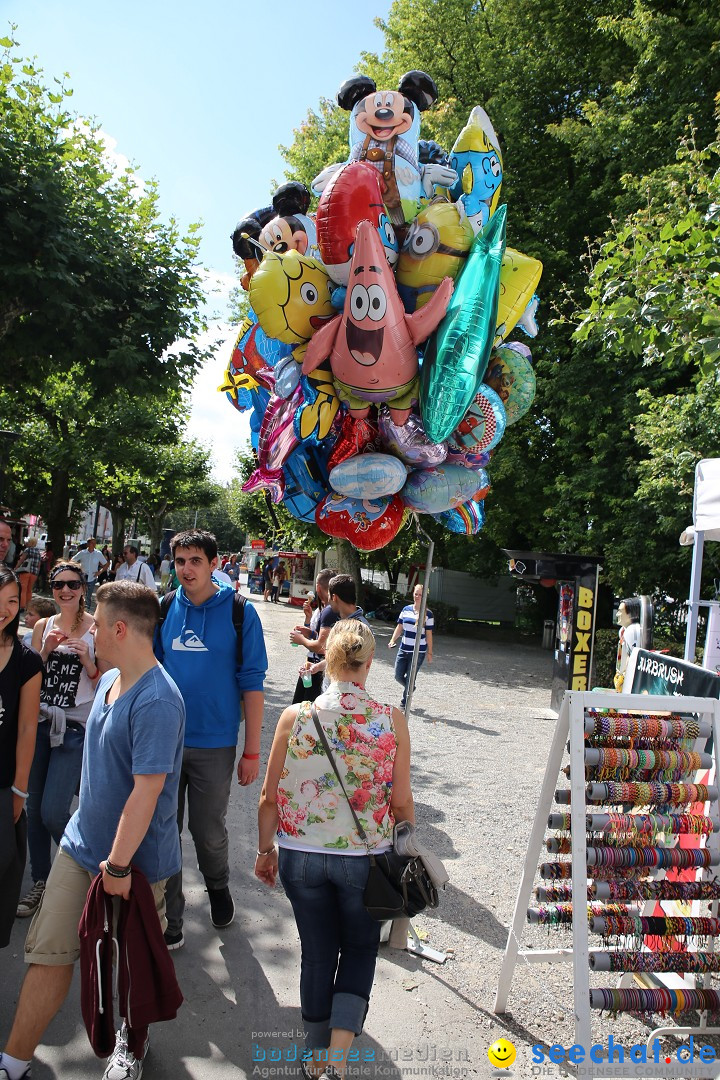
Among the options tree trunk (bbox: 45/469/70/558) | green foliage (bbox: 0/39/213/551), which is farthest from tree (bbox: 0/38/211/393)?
tree trunk (bbox: 45/469/70/558)

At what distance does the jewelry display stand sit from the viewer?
250cm

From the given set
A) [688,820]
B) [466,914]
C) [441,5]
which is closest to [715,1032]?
[688,820]

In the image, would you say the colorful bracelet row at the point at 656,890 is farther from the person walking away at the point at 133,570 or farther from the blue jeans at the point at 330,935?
the person walking away at the point at 133,570

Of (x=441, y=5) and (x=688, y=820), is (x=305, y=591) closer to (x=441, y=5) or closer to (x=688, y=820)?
(x=441, y=5)

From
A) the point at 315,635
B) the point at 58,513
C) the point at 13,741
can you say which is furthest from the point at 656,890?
the point at 58,513

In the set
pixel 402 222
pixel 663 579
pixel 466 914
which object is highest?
pixel 402 222

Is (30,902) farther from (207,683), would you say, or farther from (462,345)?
(462,345)

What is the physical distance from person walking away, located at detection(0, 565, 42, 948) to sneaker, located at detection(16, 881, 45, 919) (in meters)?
0.77

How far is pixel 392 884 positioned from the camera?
2479 millimetres

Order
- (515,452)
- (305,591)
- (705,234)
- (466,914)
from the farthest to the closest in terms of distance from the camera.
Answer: (305,591)
(515,452)
(705,234)
(466,914)

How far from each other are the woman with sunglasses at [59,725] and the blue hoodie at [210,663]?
473 mm

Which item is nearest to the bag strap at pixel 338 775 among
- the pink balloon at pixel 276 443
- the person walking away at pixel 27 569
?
the pink balloon at pixel 276 443

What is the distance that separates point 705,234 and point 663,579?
10.5 m

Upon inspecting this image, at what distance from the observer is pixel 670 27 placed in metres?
13.6
